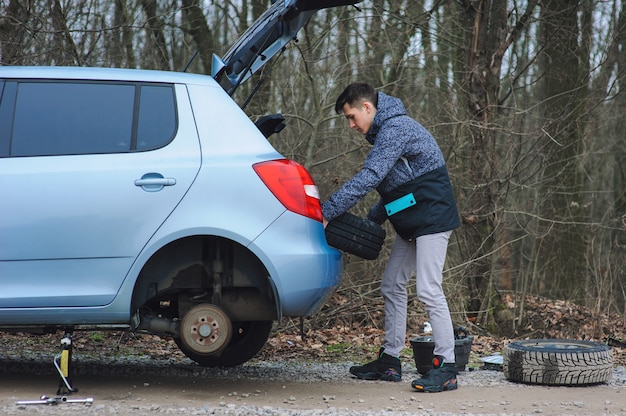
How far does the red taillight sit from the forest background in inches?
138

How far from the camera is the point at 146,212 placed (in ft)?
16.5

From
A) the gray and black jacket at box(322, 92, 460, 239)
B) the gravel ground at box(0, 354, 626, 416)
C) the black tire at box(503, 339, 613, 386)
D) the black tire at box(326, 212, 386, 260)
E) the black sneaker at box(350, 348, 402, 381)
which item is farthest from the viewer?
the black sneaker at box(350, 348, 402, 381)

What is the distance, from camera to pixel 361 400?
5.50m

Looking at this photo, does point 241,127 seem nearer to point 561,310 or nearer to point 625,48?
point 561,310

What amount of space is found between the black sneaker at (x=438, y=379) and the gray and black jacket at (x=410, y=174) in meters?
0.93

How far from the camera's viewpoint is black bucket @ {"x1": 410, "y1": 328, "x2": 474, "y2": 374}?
6.46 meters

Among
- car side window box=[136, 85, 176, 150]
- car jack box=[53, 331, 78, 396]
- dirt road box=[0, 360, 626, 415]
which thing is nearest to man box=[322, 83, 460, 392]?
dirt road box=[0, 360, 626, 415]

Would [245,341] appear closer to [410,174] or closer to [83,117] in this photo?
[410,174]

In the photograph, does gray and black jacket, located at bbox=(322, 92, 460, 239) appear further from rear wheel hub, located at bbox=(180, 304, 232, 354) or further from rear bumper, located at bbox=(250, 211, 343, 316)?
rear wheel hub, located at bbox=(180, 304, 232, 354)

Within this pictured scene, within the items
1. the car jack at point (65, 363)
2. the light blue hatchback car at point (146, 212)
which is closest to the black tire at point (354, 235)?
the light blue hatchback car at point (146, 212)

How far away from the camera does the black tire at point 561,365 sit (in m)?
6.13

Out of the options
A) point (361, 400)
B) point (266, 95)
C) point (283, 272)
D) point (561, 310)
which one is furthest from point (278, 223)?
point (561, 310)

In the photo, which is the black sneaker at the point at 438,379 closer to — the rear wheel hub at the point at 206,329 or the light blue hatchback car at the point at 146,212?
the light blue hatchback car at the point at 146,212

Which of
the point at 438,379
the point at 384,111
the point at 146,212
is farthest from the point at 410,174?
the point at 146,212
